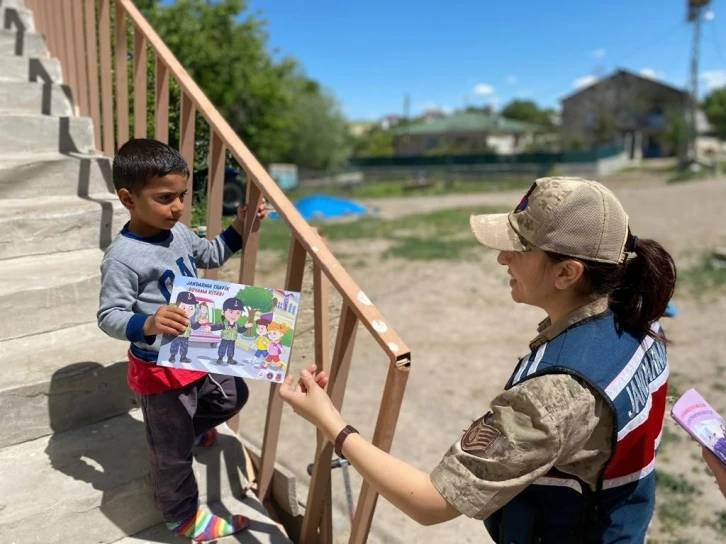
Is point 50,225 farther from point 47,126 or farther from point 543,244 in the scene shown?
point 543,244

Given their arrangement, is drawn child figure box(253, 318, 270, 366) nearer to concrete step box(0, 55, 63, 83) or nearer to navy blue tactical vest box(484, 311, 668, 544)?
navy blue tactical vest box(484, 311, 668, 544)

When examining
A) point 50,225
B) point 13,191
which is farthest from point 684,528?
point 13,191

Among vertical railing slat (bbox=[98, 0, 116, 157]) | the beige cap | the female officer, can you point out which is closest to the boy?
the female officer

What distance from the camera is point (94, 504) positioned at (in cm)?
198

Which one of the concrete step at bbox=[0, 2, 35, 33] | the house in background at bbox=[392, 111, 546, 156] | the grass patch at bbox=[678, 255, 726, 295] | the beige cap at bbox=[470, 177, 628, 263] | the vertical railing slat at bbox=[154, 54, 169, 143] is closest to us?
the beige cap at bbox=[470, 177, 628, 263]

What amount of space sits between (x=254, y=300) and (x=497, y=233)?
79 cm

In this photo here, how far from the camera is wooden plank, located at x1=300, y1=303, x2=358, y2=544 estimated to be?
6.03ft

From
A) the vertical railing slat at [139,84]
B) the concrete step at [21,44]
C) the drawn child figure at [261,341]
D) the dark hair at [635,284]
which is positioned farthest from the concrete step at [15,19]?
the dark hair at [635,284]

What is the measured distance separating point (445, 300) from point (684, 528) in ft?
15.7

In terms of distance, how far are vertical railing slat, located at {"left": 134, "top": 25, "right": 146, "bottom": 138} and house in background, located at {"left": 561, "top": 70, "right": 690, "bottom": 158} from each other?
47782mm

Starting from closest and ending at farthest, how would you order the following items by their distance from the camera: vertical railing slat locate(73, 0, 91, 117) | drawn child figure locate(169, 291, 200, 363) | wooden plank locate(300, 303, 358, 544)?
drawn child figure locate(169, 291, 200, 363), wooden plank locate(300, 303, 358, 544), vertical railing slat locate(73, 0, 91, 117)

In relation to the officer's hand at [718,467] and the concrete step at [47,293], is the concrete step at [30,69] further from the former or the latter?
the officer's hand at [718,467]

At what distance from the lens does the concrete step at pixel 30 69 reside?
3.79 metres

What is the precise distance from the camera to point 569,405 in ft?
3.57
